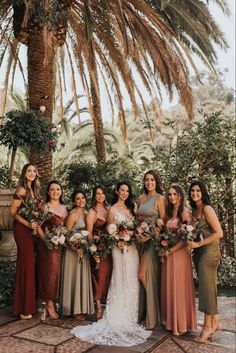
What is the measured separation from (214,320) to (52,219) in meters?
2.40

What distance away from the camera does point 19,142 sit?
7.18m

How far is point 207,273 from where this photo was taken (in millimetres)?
4832

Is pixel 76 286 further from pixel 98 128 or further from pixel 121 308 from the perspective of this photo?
pixel 98 128

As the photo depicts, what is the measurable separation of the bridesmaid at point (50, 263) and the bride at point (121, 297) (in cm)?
63

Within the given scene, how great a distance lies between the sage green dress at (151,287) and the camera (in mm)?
5120

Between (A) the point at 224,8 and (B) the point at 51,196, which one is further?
(A) the point at 224,8

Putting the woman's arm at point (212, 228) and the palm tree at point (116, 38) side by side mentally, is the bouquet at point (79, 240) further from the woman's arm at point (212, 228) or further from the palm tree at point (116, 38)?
the palm tree at point (116, 38)


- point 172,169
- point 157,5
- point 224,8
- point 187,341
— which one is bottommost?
point 187,341

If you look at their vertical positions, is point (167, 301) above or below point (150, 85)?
below

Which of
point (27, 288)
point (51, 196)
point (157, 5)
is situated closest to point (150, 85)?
point (157, 5)

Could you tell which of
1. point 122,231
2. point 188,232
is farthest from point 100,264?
point 188,232

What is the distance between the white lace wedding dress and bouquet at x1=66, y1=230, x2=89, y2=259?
373 millimetres

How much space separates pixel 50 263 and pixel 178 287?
1738 millimetres

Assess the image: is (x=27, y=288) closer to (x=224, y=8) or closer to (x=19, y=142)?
(x=19, y=142)
